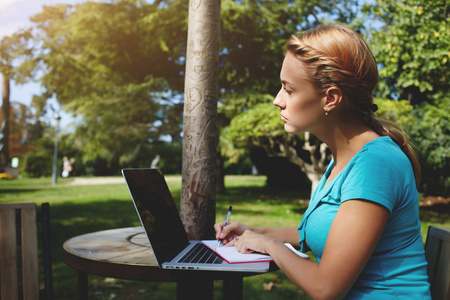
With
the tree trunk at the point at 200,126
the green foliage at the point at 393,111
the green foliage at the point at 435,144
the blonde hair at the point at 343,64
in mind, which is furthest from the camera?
the green foliage at the point at 435,144

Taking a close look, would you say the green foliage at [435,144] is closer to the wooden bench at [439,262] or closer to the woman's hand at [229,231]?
the wooden bench at [439,262]

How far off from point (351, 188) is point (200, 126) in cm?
132

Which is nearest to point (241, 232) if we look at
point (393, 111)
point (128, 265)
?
point (128, 265)

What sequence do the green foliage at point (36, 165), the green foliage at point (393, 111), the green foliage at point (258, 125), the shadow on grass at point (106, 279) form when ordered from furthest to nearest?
the green foliage at point (36, 165)
the green foliage at point (258, 125)
the green foliage at point (393, 111)
the shadow on grass at point (106, 279)

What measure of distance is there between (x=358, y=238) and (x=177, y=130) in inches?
502

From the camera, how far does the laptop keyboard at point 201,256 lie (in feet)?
5.14

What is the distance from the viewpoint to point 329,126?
1.44 metres

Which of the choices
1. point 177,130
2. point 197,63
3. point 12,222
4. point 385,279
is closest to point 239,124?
point 177,130

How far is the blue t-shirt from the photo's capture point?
1163mm

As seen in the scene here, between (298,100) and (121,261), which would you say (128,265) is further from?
(298,100)

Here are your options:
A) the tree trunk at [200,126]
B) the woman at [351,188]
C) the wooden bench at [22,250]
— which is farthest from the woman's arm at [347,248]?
the wooden bench at [22,250]

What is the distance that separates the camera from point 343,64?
1308 millimetres

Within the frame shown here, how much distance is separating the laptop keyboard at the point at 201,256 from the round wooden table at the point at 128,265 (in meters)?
0.06

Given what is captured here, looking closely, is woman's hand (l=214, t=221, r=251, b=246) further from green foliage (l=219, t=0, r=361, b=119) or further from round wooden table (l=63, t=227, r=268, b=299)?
green foliage (l=219, t=0, r=361, b=119)
